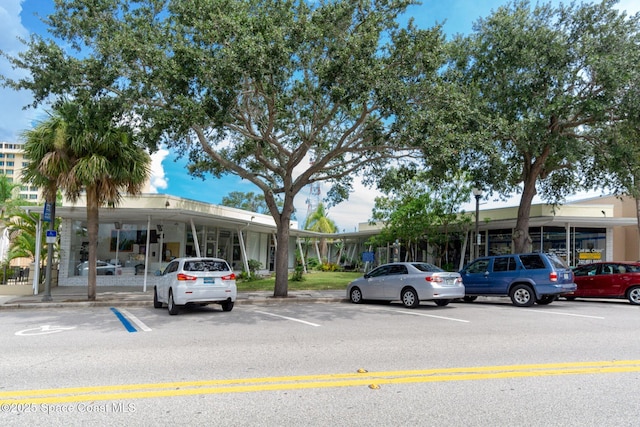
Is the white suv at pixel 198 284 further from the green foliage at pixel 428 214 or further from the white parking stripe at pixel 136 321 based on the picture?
the green foliage at pixel 428 214

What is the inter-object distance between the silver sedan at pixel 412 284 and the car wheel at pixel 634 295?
6.51 m

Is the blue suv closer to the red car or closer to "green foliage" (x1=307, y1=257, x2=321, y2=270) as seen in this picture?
the red car

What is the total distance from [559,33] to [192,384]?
19864mm

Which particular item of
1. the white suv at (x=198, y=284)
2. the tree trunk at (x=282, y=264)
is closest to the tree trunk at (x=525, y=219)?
the tree trunk at (x=282, y=264)

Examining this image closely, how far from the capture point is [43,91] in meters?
14.9

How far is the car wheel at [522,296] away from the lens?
49.8 ft

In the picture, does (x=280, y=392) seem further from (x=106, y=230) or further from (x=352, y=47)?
(x=106, y=230)

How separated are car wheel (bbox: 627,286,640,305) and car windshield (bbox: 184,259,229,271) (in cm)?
1397

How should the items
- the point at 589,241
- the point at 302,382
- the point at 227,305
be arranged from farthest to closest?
the point at 589,241 < the point at 227,305 < the point at 302,382

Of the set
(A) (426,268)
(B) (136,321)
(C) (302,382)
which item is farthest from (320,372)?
(A) (426,268)

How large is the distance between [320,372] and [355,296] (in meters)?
10.5

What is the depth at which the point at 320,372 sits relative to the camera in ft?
21.3

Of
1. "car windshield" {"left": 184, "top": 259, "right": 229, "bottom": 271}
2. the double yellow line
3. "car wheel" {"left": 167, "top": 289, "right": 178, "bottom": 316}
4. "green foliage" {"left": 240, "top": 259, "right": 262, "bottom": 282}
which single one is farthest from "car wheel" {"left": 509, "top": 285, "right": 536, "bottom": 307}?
"green foliage" {"left": 240, "top": 259, "right": 262, "bottom": 282}

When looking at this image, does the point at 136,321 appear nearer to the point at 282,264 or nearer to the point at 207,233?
the point at 282,264
